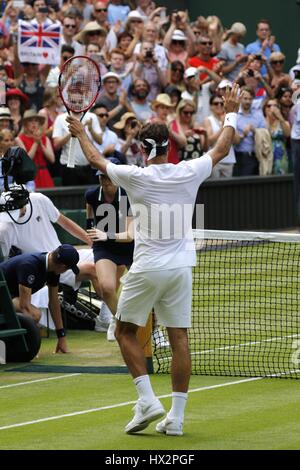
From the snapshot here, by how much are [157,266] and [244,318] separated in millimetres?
5477

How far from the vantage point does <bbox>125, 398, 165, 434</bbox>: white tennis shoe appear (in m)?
8.77

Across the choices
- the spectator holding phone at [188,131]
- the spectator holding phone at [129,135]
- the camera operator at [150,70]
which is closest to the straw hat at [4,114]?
the spectator holding phone at [129,135]

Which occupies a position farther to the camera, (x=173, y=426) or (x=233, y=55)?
(x=233, y=55)

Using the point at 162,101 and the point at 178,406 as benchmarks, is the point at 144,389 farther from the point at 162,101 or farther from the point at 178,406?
the point at 162,101

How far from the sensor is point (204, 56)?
2300 cm

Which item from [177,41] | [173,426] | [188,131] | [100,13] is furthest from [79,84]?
[177,41]

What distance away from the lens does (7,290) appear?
12227 mm

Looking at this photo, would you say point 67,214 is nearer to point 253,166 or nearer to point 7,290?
→ point 7,290

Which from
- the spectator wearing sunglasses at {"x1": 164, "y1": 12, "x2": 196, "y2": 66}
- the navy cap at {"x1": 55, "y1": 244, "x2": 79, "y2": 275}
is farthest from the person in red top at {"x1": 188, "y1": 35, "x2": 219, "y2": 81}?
the navy cap at {"x1": 55, "y1": 244, "x2": 79, "y2": 275}

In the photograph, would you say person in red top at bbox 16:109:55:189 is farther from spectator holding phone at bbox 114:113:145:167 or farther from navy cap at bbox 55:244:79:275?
navy cap at bbox 55:244:79:275

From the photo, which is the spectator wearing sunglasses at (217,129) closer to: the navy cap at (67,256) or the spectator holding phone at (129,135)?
the spectator holding phone at (129,135)

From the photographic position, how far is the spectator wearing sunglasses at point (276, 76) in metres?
23.5
